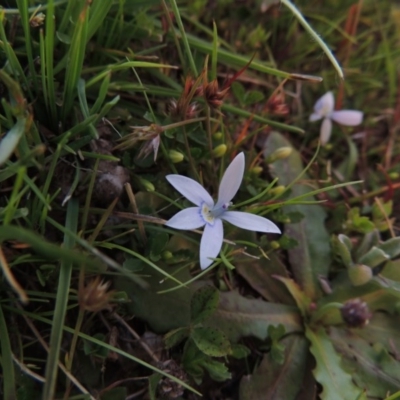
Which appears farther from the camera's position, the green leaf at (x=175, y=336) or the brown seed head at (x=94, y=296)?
the green leaf at (x=175, y=336)

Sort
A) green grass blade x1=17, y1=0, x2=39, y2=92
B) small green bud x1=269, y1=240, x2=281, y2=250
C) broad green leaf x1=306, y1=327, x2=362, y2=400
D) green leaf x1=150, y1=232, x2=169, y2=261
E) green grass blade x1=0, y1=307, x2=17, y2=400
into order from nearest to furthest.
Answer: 1. green grass blade x1=0, y1=307, x2=17, y2=400
2. green grass blade x1=17, y1=0, x2=39, y2=92
3. green leaf x1=150, y1=232, x2=169, y2=261
4. broad green leaf x1=306, y1=327, x2=362, y2=400
5. small green bud x1=269, y1=240, x2=281, y2=250

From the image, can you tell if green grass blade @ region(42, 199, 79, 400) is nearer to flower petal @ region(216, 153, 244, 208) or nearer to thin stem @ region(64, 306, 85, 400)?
thin stem @ region(64, 306, 85, 400)

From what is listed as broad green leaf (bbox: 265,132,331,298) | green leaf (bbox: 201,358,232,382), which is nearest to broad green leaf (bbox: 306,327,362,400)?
broad green leaf (bbox: 265,132,331,298)

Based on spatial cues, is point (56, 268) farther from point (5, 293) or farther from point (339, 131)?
point (339, 131)

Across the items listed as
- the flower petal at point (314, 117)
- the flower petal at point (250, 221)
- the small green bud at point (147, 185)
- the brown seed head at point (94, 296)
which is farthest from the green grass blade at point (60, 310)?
the flower petal at point (314, 117)

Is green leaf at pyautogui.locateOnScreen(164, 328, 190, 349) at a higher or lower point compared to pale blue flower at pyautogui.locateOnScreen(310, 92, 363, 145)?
lower

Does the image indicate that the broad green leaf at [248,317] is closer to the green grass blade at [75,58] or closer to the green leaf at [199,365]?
the green leaf at [199,365]
